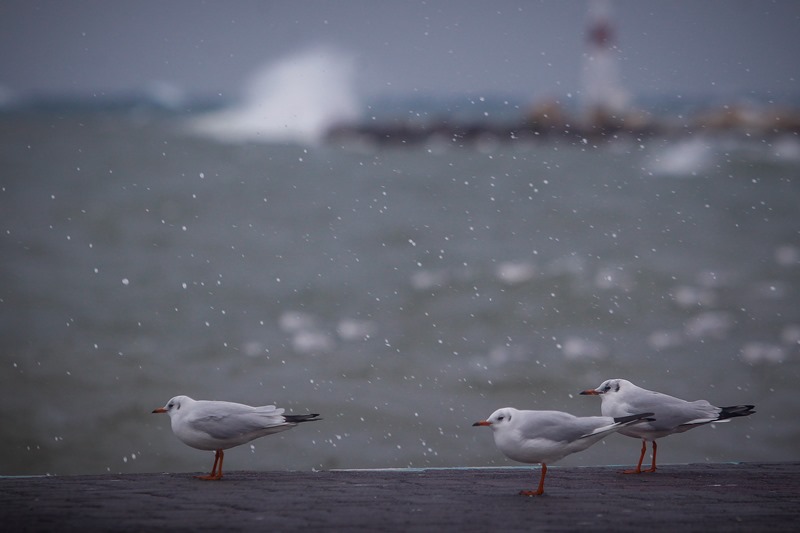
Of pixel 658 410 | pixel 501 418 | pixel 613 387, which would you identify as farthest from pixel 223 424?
pixel 658 410

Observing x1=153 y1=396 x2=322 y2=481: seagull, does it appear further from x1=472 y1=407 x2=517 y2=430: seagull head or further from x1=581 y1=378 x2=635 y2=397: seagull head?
x1=581 y1=378 x2=635 y2=397: seagull head

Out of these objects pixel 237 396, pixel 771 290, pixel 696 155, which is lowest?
pixel 237 396

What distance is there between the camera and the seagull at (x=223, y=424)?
5.82m

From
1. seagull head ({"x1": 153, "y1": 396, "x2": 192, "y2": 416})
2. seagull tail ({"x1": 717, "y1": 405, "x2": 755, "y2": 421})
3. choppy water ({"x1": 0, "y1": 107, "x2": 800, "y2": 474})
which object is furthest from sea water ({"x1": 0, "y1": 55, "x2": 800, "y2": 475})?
seagull head ({"x1": 153, "y1": 396, "x2": 192, "y2": 416})

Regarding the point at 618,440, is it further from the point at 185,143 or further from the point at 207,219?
the point at 185,143

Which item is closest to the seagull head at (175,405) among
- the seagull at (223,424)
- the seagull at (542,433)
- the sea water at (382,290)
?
the seagull at (223,424)

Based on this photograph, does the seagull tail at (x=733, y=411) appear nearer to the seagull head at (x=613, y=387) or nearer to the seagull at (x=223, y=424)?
the seagull head at (x=613, y=387)

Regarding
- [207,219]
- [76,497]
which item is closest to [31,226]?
[207,219]

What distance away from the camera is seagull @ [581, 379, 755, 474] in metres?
6.14

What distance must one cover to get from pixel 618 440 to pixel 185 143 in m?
31.5

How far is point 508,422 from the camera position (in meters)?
5.51

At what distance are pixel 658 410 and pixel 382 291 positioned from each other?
70.9 feet

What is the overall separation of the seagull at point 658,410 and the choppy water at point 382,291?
9278 mm

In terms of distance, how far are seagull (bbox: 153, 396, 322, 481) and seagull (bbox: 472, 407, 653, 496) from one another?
Result: 1018mm
